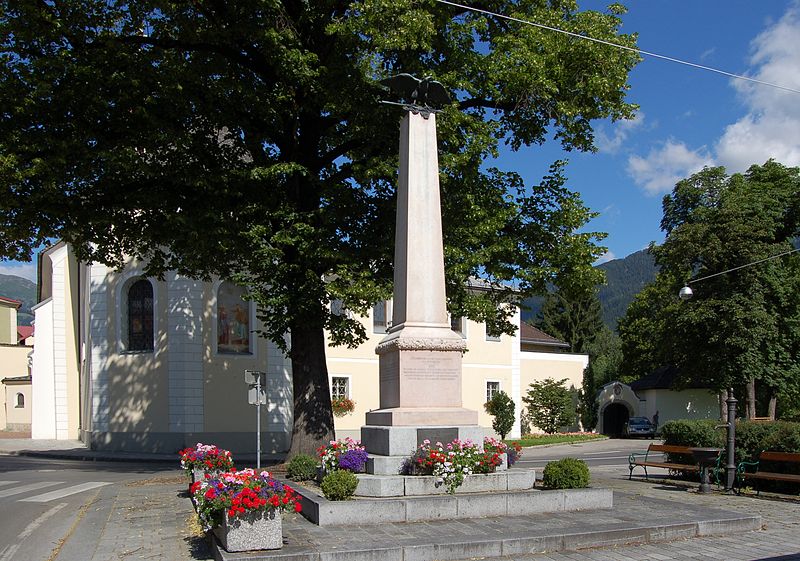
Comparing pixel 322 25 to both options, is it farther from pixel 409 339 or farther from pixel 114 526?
pixel 114 526

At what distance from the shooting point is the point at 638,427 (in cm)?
4266

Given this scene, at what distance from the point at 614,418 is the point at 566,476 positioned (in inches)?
1392

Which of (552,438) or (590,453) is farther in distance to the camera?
(552,438)

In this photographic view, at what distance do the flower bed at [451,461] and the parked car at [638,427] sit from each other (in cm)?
3361

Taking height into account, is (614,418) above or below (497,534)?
below

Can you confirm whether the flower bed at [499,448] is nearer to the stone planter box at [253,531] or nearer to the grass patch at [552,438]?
the stone planter box at [253,531]

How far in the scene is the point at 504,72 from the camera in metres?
15.4

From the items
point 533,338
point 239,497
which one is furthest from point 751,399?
point 239,497

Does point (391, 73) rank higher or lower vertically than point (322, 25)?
lower

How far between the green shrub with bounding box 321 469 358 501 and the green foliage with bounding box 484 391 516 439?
2710cm

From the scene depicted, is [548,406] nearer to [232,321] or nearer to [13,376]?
[232,321]

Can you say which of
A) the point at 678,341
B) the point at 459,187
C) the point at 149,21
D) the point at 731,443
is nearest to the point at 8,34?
the point at 149,21

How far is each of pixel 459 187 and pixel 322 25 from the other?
475 centimetres

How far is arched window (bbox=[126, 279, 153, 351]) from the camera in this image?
96.2ft
